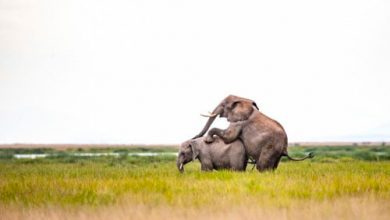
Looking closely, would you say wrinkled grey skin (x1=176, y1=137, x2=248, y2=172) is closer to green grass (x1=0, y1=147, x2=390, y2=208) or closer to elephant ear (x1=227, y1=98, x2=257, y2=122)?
elephant ear (x1=227, y1=98, x2=257, y2=122)

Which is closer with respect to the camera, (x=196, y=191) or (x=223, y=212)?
(x=223, y=212)

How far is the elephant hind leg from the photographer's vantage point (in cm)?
1794

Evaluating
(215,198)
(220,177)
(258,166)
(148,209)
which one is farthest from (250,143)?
(148,209)

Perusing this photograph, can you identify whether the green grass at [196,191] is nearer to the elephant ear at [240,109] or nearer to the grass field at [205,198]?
the grass field at [205,198]

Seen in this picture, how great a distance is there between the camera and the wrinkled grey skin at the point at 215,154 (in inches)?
734

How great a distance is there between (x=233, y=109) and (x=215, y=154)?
1384 mm

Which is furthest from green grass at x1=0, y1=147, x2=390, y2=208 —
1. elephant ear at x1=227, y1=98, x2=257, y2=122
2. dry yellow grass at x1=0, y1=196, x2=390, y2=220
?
elephant ear at x1=227, y1=98, x2=257, y2=122

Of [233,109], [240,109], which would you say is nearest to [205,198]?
[240,109]

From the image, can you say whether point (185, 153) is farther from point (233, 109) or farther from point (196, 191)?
point (196, 191)

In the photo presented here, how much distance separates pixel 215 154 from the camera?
62.8 feet

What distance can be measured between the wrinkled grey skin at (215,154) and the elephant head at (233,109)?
0.57 meters

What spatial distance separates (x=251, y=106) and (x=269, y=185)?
5268 mm

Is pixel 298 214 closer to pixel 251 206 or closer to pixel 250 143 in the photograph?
pixel 251 206

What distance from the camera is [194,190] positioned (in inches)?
509
